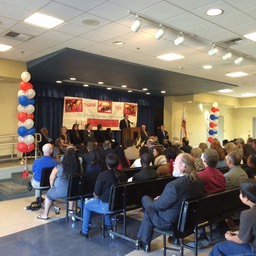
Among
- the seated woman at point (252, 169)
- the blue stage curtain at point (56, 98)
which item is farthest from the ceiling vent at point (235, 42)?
the blue stage curtain at point (56, 98)

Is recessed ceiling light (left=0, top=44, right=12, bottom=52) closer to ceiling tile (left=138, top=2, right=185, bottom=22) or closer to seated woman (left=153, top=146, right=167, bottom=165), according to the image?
ceiling tile (left=138, top=2, right=185, bottom=22)

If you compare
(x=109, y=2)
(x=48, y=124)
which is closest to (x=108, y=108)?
(x=48, y=124)

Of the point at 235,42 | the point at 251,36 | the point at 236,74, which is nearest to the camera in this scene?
A: the point at 251,36

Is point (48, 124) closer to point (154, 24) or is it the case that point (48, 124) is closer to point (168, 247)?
point (154, 24)

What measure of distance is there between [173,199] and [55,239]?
1737mm

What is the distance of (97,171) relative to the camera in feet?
14.4

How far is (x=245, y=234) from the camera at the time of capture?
204 cm

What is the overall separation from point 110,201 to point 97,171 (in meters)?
1.14

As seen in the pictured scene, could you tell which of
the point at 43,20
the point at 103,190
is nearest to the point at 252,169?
the point at 103,190

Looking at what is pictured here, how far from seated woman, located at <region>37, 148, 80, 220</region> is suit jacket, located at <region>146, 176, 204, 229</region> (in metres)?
1.70

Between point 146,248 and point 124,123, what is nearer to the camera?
point 146,248

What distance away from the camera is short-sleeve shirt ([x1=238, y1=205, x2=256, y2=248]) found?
2.00 metres

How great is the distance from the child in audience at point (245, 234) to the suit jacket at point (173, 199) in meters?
0.55

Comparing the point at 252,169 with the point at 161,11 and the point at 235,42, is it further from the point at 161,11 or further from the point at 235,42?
the point at 161,11
